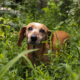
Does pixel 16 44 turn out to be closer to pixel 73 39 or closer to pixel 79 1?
pixel 73 39

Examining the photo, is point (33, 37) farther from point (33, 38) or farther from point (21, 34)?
point (21, 34)

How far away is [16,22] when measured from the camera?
4207 millimetres

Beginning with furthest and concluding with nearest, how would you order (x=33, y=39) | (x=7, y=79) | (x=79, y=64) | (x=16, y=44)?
(x=16, y=44)
(x=33, y=39)
(x=79, y=64)
(x=7, y=79)

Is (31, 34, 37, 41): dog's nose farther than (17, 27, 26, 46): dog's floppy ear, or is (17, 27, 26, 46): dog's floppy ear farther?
(17, 27, 26, 46): dog's floppy ear

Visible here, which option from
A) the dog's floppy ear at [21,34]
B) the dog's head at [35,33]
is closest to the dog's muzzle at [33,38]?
the dog's head at [35,33]

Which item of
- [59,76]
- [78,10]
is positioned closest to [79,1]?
[78,10]

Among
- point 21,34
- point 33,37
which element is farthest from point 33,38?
point 21,34

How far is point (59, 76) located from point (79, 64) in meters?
0.35

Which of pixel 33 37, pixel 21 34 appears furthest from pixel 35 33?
Result: pixel 21 34

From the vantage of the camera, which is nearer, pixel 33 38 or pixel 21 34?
pixel 33 38

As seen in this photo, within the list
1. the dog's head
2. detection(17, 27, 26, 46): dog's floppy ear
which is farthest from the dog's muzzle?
detection(17, 27, 26, 46): dog's floppy ear

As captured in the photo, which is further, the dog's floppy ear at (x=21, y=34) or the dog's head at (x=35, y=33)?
the dog's floppy ear at (x=21, y=34)

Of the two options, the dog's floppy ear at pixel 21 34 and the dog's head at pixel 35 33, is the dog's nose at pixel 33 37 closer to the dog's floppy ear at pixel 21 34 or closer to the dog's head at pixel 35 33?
the dog's head at pixel 35 33

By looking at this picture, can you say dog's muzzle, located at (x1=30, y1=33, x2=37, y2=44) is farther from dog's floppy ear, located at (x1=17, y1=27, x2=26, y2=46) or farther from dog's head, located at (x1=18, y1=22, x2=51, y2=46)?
dog's floppy ear, located at (x1=17, y1=27, x2=26, y2=46)
